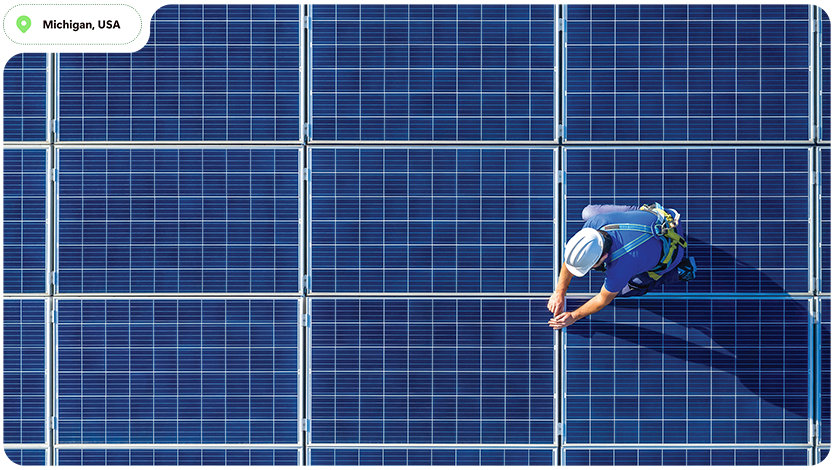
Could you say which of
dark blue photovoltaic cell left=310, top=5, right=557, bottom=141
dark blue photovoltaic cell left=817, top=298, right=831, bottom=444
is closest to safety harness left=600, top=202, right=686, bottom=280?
dark blue photovoltaic cell left=310, top=5, right=557, bottom=141

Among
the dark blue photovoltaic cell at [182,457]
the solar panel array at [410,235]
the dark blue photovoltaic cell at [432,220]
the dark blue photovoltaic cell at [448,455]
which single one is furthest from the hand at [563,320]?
the dark blue photovoltaic cell at [182,457]

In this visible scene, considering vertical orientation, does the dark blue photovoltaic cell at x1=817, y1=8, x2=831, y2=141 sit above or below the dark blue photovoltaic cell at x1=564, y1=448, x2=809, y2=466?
above

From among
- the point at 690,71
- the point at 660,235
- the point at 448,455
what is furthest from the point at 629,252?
the point at 448,455

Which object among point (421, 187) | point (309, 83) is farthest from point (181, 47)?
point (421, 187)

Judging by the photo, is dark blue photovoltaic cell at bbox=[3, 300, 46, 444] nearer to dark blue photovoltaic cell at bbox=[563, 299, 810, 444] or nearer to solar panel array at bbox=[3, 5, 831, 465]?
solar panel array at bbox=[3, 5, 831, 465]

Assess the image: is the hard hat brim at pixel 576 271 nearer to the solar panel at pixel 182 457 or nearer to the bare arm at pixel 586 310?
the bare arm at pixel 586 310

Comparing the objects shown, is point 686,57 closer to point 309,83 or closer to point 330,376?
point 309,83
